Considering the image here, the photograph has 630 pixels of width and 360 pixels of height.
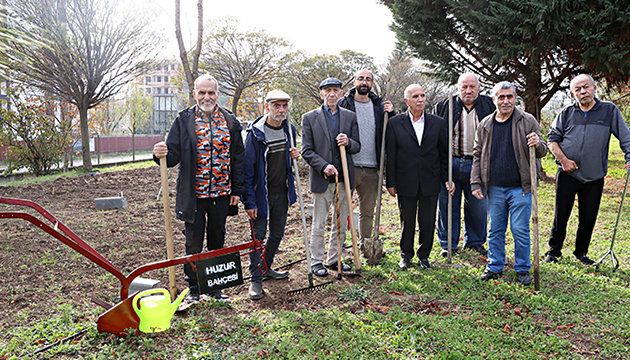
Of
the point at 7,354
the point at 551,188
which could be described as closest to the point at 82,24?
the point at 7,354

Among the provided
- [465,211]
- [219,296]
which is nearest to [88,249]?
[219,296]

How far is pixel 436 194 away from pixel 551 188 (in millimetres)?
8159

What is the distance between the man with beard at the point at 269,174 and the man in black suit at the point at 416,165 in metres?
1.26

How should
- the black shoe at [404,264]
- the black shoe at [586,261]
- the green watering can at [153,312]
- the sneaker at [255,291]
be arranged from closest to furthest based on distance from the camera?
the green watering can at [153,312]
the sneaker at [255,291]
the black shoe at [404,264]
the black shoe at [586,261]

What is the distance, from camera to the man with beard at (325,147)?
4633 mm

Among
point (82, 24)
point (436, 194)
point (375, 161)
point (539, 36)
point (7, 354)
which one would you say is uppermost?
point (82, 24)

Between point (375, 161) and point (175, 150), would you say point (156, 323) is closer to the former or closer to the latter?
point (175, 150)

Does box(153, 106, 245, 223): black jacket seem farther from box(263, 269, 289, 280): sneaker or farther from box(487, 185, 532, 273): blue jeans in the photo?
box(487, 185, 532, 273): blue jeans

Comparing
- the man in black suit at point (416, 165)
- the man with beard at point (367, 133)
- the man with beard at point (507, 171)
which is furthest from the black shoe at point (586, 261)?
the man with beard at point (367, 133)

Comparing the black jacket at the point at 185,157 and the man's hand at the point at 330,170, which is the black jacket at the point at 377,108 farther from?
the black jacket at the point at 185,157

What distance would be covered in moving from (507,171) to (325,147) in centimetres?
198

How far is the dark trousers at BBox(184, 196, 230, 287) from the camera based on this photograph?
13.0 ft

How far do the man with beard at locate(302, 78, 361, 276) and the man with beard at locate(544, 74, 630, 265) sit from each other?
2609mm

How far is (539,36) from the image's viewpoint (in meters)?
9.03
